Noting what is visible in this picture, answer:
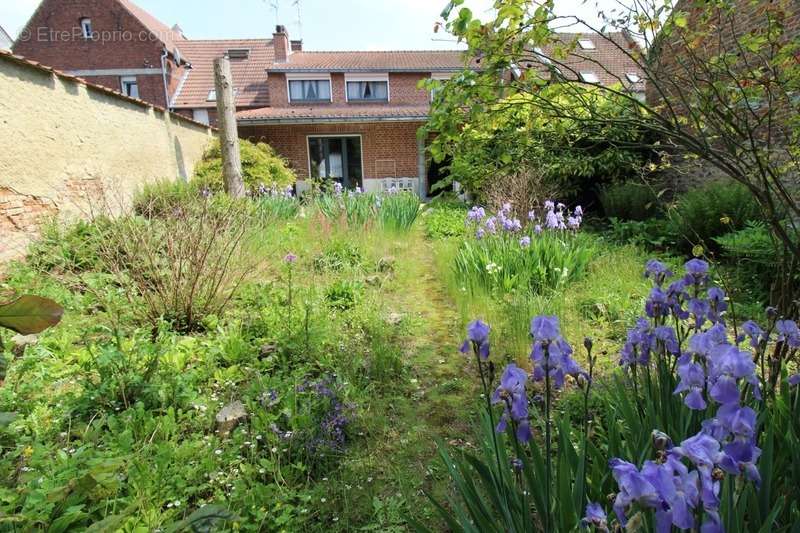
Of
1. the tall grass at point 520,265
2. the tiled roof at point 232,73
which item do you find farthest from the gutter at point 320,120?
the tall grass at point 520,265

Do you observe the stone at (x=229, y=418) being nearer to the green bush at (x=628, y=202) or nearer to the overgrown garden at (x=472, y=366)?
the overgrown garden at (x=472, y=366)

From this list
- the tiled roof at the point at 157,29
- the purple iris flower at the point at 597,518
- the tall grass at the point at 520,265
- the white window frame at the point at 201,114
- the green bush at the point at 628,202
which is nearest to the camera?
the purple iris flower at the point at 597,518

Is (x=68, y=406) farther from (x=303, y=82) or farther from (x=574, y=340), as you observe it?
(x=303, y=82)

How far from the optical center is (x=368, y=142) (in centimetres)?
1536

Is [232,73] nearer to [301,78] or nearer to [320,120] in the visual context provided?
[301,78]

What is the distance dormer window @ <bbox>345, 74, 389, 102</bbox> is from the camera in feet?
53.1

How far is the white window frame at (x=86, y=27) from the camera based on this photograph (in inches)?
673

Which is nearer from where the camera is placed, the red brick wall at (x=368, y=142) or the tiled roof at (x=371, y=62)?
the red brick wall at (x=368, y=142)

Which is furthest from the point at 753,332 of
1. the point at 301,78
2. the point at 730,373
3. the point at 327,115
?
the point at 301,78

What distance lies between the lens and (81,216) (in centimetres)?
562

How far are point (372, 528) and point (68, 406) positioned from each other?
1.62 meters

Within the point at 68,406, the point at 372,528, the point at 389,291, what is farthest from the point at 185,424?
the point at 389,291

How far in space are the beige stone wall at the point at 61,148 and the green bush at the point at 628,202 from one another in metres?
7.15

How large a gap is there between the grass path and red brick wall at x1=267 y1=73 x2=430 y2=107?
45.9 ft
